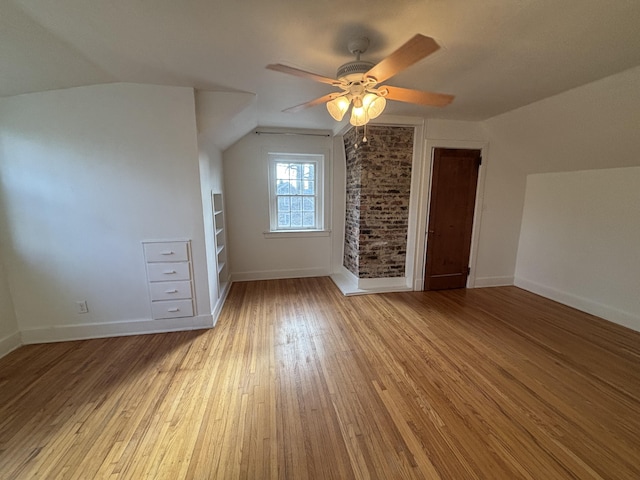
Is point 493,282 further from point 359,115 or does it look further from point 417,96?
point 359,115

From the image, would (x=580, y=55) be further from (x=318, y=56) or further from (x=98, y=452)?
(x=98, y=452)

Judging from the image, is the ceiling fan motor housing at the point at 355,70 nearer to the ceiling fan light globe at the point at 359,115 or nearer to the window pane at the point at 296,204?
the ceiling fan light globe at the point at 359,115

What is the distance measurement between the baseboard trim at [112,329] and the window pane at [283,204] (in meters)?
2.17

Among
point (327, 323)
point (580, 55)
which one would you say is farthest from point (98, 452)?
point (580, 55)

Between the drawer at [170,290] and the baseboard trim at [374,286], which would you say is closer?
the drawer at [170,290]

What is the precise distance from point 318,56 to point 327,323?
2.53 m

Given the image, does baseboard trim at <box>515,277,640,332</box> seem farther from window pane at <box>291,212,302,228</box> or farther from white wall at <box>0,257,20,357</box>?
white wall at <box>0,257,20,357</box>

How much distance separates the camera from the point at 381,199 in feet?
11.5

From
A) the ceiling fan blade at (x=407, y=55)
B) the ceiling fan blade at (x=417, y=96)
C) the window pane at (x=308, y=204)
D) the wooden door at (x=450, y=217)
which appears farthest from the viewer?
the window pane at (x=308, y=204)

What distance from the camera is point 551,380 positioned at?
1.95 metres

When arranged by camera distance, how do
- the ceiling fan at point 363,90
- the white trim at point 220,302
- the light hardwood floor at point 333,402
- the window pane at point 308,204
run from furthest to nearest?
the window pane at point 308,204 → the white trim at point 220,302 → the ceiling fan at point 363,90 → the light hardwood floor at point 333,402

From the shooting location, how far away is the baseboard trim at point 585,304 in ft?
8.93

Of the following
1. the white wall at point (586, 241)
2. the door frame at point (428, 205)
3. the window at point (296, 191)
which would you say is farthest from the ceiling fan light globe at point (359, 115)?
the white wall at point (586, 241)

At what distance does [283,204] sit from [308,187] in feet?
1.75
